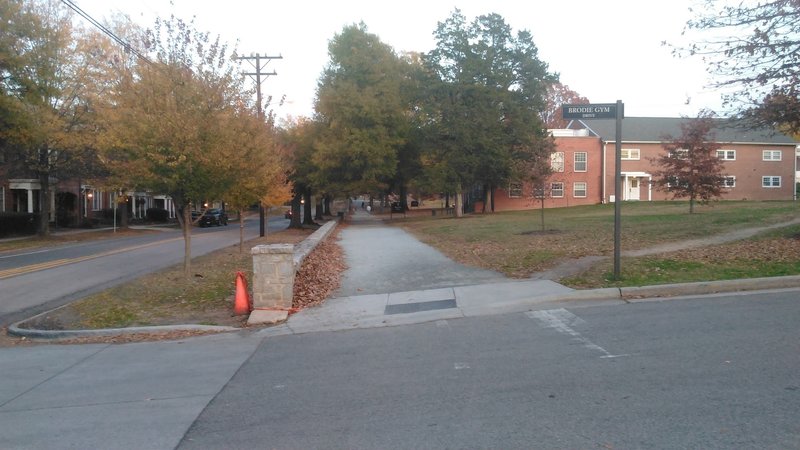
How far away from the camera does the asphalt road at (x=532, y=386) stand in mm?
4625

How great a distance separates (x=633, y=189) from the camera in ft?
169

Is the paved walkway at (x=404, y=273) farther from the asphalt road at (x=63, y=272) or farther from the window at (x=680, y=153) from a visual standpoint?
the window at (x=680, y=153)

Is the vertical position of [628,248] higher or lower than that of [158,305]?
higher

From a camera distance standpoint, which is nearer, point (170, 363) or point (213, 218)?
point (170, 363)

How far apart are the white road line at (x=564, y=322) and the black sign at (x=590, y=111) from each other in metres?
3.55

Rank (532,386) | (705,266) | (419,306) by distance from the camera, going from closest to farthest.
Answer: (532,386)
(419,306)
(705,266)

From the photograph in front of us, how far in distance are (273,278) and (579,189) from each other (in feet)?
147

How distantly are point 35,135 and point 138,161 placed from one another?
63.7 ft

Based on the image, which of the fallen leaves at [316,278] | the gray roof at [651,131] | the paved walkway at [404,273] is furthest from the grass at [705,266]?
the gray roof at [651,131]

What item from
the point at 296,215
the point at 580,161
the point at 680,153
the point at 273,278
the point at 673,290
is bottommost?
the point at 673,290

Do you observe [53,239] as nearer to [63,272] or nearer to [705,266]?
[63,272]

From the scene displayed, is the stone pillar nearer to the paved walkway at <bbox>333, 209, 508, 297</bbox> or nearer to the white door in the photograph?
the paved walkway at <bbox>333, 209, 508, 297</bbox>

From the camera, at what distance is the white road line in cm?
709

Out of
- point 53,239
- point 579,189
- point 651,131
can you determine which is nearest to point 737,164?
point 651,131
